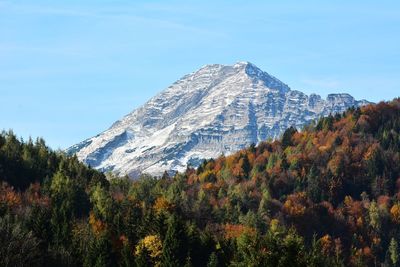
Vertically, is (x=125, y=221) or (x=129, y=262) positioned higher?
(x=125, y=221)

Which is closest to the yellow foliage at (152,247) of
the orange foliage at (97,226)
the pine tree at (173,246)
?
the pine tree at (173,246)

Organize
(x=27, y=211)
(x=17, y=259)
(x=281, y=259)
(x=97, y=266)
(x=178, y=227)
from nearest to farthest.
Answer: (x=281, y=259), (x=17, y=259), (x=97, y=266), (x=178, y=227), (x=27, y=211)

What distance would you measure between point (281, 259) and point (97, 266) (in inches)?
2716

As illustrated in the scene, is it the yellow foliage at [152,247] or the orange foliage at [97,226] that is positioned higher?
the orange foliage at [97,226]

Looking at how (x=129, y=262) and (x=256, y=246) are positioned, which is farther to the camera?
(x=129, y=262)

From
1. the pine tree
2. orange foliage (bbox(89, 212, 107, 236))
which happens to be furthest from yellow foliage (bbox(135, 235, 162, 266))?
orange foliage (bbox(89, 212, 107, 236))

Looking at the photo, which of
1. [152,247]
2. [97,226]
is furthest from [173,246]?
[97,226]

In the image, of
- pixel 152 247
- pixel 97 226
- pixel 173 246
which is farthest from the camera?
pixel 97 226

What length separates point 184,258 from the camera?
17088cm

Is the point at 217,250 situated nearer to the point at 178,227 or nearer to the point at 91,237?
the point at 178,227

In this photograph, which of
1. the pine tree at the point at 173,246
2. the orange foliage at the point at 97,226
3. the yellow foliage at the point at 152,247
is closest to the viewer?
the pine tree at the point at 173,246

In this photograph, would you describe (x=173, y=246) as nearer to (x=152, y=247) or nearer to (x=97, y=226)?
(x=152, y=247)

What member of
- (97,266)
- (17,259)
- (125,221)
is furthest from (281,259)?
(125,221)

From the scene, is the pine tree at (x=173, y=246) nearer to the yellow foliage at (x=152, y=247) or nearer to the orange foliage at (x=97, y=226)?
the yellow foliage at (x=152, y=247)
